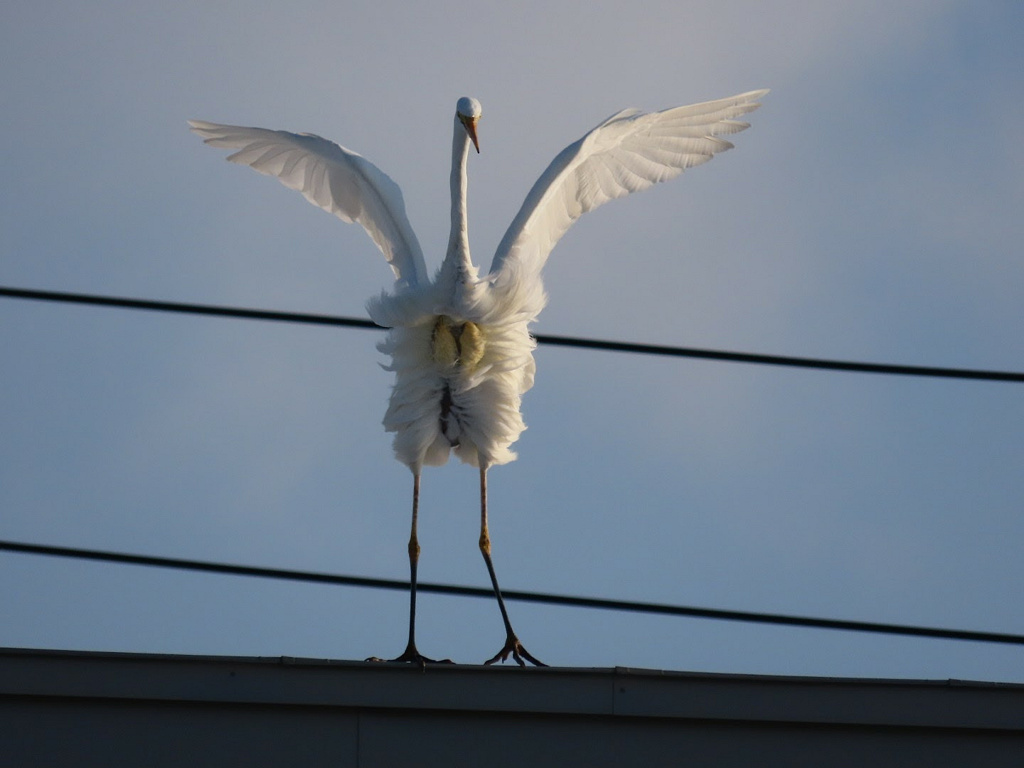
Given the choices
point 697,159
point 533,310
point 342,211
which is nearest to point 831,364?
point 533,310

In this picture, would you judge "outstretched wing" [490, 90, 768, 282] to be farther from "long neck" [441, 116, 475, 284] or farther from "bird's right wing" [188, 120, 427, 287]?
"bird's right wing" [188, 120, 427, 287]

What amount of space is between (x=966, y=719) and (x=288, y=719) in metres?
2.31

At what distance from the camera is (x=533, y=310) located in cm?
690

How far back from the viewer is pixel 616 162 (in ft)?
26.0

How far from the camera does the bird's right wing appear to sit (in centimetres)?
710

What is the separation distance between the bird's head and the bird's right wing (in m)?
0.52

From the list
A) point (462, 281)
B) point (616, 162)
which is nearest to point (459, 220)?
point (462, 281)

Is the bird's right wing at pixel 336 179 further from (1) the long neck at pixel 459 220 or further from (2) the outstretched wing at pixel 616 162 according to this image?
(2) the outstretched wing at pixel 616 162

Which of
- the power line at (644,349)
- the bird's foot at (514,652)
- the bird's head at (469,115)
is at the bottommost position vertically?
the bird's foot at (514,652)

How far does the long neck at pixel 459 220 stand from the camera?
6648mm

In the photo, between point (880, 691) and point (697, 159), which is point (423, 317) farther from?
point (880, 691)

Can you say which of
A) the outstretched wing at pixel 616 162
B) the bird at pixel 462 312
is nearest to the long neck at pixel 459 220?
the bird at pixel 462 312

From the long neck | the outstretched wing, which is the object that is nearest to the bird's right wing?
the long neck

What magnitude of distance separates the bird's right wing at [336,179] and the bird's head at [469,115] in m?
0.52
